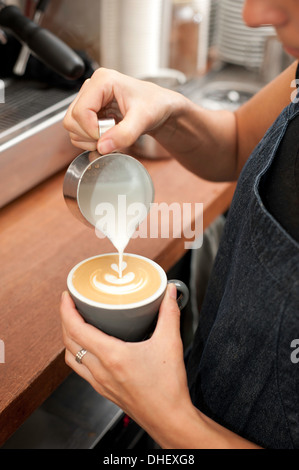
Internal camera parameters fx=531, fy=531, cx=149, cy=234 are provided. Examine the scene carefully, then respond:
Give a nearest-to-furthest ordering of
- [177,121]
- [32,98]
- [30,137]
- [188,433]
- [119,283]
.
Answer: [188,433] → [119,283] → [177,121] → [30,137] → [32,98]

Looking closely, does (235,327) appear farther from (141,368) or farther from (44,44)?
(44,44)

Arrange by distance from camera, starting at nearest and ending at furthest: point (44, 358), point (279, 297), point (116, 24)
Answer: point (279, 297) < point (44, 358) < point (116, 24)

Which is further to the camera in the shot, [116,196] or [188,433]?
[116,196]

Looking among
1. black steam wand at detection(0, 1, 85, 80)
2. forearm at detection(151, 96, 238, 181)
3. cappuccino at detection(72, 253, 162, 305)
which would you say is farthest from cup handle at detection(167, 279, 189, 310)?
black steam wand at detection(0, 1, 85, 80)

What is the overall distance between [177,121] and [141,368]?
452 millimetres

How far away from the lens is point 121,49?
4.68 feet

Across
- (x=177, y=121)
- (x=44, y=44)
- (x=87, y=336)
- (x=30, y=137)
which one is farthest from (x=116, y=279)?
(x=44, y=44)

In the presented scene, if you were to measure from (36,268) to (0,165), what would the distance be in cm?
21

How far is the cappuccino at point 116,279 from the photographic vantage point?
2.24 feet

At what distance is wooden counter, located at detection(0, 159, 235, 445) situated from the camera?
2.28 ft

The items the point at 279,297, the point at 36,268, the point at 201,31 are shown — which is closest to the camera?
the point at 279,297

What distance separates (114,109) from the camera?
81 cm
